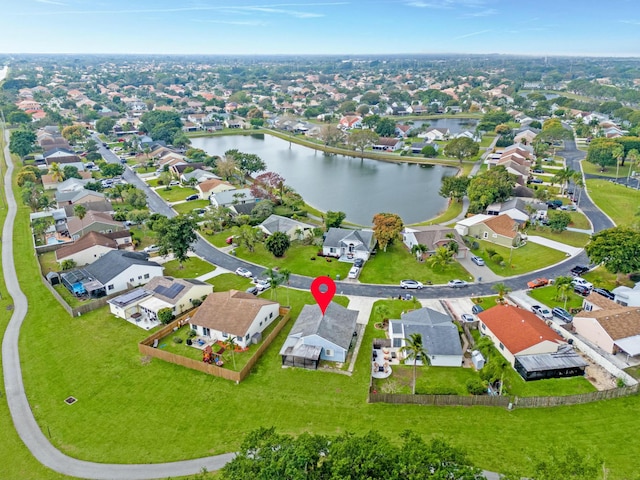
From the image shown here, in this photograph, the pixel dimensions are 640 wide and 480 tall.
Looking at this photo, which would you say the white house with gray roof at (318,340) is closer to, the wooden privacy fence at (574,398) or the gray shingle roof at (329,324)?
the gray shingle roof at (329,324)

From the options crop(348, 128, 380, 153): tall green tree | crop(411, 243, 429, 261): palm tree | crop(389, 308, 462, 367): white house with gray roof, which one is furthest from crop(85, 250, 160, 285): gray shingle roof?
crop(348, 128, 380, 153): tall green tree

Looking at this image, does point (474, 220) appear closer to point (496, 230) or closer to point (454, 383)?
point (496, 230)

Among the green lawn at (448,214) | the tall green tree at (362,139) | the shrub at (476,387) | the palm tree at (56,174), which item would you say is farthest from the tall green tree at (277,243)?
the tall green tree at (362,139)

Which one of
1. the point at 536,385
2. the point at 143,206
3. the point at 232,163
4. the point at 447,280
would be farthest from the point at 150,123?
the point at 536,385

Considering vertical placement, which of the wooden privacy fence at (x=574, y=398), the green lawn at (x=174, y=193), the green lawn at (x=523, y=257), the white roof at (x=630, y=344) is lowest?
the green lawn at (x=174, y=193)

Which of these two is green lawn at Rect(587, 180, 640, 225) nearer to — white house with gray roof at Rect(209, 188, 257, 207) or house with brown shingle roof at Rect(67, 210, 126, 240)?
white house with gray roof at Rect(209, 188, 257, 207)

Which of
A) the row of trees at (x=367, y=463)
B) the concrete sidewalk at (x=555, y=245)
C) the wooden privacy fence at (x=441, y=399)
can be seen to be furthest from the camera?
the concrete sidewalk at (x=555, y=245)

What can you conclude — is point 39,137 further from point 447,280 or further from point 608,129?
point 608,129
